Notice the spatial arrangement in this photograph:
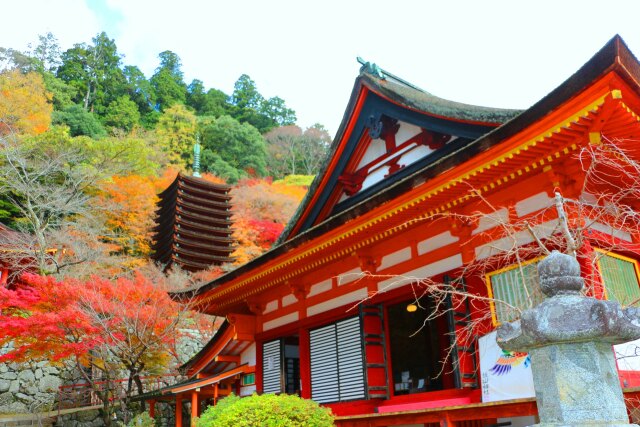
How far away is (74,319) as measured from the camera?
13.5 metres

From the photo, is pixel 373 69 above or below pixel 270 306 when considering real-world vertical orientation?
above

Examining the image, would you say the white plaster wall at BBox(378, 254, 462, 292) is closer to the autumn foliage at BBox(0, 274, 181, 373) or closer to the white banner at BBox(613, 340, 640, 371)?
the white banner at BBox(613, 340, 640, 371)

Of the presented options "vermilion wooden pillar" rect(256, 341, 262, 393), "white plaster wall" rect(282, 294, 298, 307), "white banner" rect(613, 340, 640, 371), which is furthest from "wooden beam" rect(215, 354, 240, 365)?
Answer: "white banner" rect(613, 340, 640, 371)

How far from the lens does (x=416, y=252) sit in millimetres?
8258

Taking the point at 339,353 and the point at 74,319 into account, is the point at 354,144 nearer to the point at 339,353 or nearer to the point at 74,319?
the point at 339,353

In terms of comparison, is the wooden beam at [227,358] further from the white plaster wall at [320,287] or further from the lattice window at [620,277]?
the lattice window at [620,277]

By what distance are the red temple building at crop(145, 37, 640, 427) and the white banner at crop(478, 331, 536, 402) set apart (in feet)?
0.18

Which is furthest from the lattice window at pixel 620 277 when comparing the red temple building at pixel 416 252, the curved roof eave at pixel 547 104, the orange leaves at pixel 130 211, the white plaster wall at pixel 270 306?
the orange leaves at pixel 130 211

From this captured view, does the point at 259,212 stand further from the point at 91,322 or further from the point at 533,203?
the point at 533,203

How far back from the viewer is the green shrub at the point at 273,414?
281 inches

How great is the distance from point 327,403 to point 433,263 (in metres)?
3.40

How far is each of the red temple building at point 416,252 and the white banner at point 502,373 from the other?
56mm

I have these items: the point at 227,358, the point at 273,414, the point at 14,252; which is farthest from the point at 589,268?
the point at 14,252

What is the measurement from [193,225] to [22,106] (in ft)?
47.6
